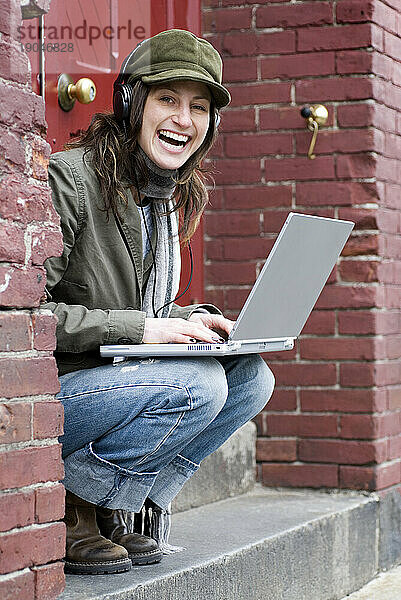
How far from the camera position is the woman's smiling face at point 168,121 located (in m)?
2.91

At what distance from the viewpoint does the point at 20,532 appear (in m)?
2.26

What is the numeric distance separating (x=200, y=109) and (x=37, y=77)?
2.10ft

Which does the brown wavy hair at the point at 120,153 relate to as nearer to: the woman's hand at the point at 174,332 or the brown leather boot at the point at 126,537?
the woman's hand at the point at 174,332

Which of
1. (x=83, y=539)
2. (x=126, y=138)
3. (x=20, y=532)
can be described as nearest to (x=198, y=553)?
(x=83, y=539)

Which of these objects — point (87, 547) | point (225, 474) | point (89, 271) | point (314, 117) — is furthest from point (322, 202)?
point (87, 547)

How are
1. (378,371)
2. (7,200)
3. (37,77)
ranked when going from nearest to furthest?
(7,200) → (37,77) → (378,371)

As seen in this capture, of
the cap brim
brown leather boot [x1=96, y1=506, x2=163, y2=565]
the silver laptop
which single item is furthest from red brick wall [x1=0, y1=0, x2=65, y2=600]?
the cap brim

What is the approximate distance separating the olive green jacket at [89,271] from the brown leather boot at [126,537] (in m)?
0.42

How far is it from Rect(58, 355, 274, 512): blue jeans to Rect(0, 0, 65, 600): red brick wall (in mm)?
244

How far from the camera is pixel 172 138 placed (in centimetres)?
295

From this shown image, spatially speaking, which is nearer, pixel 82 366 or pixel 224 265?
pixel 82 366

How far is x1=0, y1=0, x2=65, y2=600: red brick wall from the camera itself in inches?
87.9

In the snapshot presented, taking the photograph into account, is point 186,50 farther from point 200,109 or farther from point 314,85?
point 314,85

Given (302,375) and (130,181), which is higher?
(130,181)
